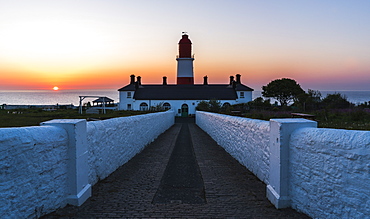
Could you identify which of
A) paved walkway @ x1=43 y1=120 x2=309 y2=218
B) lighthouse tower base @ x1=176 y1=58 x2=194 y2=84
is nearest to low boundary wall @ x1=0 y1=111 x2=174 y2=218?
paved walkway @ x1=43 y1=120 x2=309 y2=218

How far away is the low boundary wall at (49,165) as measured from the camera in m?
3.76

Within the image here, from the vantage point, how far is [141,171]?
800cm

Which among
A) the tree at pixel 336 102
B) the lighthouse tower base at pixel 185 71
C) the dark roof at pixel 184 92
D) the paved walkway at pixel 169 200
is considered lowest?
the paved walkway at pixel 169 200

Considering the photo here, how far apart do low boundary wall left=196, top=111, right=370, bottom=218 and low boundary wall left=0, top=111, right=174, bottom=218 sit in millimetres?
Answer: 3077

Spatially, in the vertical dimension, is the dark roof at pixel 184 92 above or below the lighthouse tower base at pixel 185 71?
below

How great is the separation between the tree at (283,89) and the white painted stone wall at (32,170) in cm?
6641

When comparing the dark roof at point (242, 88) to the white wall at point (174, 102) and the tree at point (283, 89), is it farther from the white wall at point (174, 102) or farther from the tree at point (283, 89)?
the tree at point (283, 89)

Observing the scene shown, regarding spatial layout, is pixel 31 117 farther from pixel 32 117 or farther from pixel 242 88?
pixel 242 88

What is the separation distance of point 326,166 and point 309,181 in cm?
48

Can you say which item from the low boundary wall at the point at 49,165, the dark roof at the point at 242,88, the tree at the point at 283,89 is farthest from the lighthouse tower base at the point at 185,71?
the low boundary wall at the point at 49,165

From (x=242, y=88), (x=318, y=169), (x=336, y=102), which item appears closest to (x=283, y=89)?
(x=242, y=88)

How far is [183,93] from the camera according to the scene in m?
58.0

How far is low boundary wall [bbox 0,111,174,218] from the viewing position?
3756 mm

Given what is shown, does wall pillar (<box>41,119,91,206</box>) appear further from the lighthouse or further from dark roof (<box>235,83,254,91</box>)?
dark roof (<box>235,83,254,91</box>)
